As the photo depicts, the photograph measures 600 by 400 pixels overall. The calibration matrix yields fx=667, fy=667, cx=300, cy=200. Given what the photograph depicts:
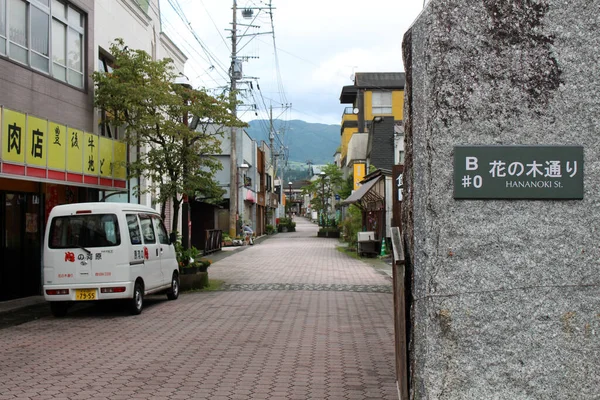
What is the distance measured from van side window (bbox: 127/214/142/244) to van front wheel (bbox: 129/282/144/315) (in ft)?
2.69

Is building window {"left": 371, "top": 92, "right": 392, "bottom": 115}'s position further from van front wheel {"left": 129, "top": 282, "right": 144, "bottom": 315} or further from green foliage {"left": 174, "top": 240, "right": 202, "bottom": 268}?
van front wheel {"left": 129, "top": 282, "right": 144, "bottom": 315}

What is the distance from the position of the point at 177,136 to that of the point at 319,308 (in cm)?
651

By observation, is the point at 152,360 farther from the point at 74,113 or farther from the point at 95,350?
the point at 74,113

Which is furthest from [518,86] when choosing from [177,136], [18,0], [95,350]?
[177,136]

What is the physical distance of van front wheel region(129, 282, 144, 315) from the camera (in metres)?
12.2

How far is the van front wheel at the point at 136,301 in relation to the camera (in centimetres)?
1219

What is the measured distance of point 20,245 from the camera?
1465 cm

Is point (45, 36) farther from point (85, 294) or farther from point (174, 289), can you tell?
point (85, 294)

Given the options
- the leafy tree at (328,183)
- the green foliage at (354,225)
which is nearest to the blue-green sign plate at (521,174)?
the green foliage at (354,225)

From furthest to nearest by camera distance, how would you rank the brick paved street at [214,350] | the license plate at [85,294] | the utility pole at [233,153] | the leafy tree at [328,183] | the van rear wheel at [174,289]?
the leafy tree at [328,183]
the utility pole at [233,153]
the van rear wheel at [174,289]
the license plate at [85,294]
the brick paved street at [214,350]

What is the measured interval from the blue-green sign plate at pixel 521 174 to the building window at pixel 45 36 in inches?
461

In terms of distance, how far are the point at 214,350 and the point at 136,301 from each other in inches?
158

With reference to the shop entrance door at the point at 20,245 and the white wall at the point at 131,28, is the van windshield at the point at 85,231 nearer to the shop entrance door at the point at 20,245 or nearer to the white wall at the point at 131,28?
the shop entrance door at the point at 20,245

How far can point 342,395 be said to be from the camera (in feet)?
21.0
